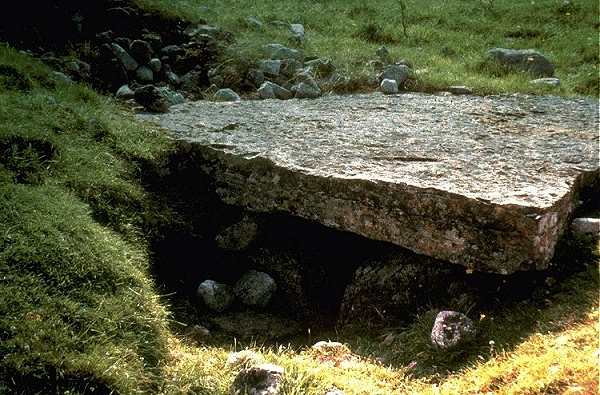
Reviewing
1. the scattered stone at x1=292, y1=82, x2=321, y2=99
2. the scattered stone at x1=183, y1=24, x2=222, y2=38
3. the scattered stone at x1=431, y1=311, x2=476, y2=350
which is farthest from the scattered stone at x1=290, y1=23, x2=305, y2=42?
the scattered stone at x1=431, y1=311, x2=476, y2=350

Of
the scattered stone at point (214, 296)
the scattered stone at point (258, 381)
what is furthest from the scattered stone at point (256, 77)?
the scattered stone at point (258, 381)

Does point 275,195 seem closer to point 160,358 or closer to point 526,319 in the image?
point 160,358

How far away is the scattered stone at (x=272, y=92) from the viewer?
8297 millimetres

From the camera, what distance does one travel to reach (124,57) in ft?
27.9

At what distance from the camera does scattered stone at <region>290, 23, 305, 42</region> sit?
35.7ft

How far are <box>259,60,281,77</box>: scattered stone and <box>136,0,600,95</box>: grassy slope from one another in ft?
1.38

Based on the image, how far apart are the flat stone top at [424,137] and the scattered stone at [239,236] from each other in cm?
66

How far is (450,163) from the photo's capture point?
5.15 meters

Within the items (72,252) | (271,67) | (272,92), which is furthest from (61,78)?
(72,252)

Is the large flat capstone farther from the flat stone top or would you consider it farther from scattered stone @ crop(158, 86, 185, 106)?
scattered stone @ crop(158, 86, 185, 106)

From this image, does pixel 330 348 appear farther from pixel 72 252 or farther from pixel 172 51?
pixel 172 51

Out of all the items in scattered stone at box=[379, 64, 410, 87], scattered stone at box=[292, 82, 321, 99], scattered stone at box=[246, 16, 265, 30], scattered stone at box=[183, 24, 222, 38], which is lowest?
scattered stone at box=[292, 82, 321, 99]

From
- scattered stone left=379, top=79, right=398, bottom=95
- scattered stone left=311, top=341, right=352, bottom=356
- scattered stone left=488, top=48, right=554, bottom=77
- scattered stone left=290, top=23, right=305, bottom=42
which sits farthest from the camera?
scattered stone left=290, top=23, right=305, bottom=42

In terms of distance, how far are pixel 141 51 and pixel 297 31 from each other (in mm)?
3718
